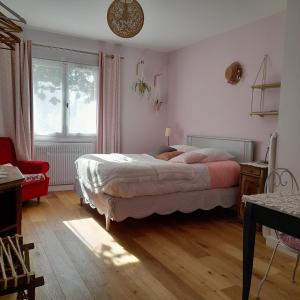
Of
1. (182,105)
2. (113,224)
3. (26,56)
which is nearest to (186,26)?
(182,105)

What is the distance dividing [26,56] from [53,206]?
225cm

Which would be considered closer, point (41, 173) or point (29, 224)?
point (29, 224)

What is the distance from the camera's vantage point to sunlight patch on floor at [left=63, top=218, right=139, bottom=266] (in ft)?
8.25

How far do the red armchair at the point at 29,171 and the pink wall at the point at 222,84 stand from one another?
2.53 m

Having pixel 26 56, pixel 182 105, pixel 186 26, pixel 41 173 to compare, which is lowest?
pixel 41 173

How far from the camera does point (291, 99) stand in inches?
107

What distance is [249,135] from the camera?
12.9ft

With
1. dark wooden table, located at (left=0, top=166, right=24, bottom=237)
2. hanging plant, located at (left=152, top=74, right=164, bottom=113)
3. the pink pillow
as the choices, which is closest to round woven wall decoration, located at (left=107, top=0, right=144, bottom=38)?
dark wooden table, located at (left=0, top=166, right=24, bottom=237)

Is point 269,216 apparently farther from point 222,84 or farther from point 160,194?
point 222,84

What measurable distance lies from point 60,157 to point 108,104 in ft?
3.95

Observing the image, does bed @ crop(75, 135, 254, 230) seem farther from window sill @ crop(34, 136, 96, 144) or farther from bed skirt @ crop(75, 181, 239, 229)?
→ window sill @ crop(34, 136, 96, 144)

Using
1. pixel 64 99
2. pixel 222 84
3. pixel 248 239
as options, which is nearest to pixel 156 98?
pixel 222 84

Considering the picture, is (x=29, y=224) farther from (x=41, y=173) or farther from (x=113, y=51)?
(x=113, y=51)

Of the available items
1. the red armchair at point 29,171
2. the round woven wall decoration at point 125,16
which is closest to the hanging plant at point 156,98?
the red armchair at point 29,171
